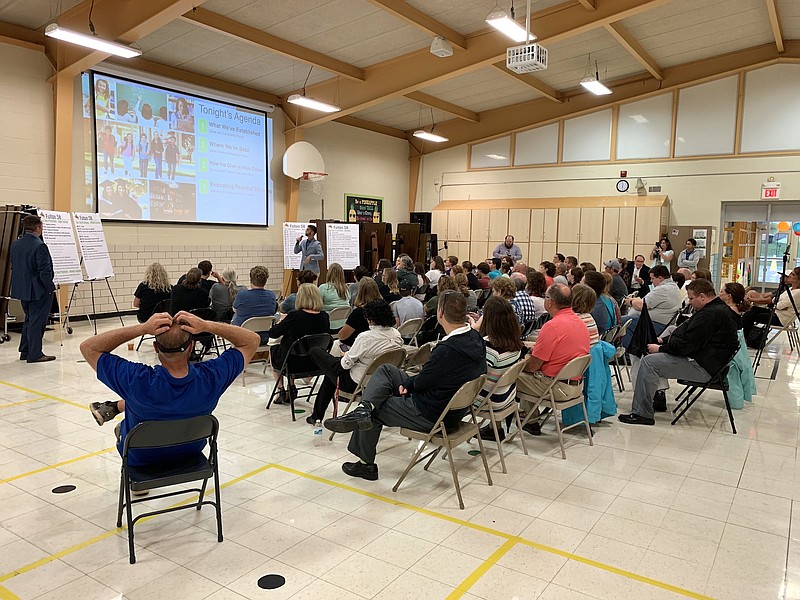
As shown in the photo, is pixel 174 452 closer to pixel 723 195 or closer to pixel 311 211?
pixel 311 211

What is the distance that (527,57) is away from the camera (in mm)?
6973

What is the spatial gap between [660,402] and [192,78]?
31.3ft

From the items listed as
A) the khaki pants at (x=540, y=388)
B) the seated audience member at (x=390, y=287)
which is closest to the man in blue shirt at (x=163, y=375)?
the khaki pants at (x=540, y=388)

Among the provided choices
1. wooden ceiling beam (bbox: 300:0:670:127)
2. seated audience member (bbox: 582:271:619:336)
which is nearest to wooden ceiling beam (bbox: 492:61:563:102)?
wooden ceiling beam (bbox: 300:0:670:127)

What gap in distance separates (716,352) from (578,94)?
33.2 ft

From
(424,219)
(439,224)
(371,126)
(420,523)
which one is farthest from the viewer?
(424,219)

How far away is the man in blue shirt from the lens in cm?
261

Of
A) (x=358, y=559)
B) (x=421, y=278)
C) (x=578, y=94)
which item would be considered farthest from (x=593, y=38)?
(x=358, y=559)

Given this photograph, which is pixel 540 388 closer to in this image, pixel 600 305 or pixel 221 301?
pixel 600 305

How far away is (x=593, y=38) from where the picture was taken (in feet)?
32.0

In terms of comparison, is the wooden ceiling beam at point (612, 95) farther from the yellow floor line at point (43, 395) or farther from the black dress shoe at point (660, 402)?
the yellow floor line at point (43, 395)

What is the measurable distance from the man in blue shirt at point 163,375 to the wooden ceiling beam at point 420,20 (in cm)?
623

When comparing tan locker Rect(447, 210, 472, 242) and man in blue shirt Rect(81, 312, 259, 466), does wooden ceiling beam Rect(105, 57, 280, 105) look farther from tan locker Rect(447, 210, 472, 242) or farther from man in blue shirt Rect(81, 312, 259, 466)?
man in blue shirt Rect(81, 312, 259, 466)

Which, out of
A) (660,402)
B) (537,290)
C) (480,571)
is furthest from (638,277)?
(480,571)
